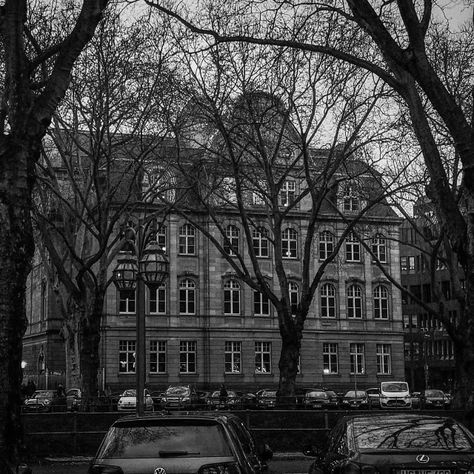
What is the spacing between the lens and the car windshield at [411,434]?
900 cm

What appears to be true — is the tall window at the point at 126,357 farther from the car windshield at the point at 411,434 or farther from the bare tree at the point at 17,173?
the car windshield at the point at 411,434

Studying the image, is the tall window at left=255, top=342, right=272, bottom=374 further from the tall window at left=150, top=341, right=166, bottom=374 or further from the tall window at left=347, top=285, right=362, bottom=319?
the tall window at left=347, top=285, right=362, bottom=319

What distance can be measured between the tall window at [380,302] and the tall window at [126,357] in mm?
20154

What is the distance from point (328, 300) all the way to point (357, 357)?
5038 mm

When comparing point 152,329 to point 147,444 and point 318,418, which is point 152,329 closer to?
point 318,418

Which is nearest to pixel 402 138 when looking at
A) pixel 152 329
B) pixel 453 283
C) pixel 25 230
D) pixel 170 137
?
pixel 453 283

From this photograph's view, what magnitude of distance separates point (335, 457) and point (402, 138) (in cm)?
2343

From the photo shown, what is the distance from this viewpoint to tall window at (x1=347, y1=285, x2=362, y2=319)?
232 feet

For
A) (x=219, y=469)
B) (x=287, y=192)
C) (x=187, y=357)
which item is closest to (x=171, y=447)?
(x=219, y=469)

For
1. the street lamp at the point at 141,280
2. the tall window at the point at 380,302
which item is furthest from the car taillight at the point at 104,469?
the tall window at the point at 380,302

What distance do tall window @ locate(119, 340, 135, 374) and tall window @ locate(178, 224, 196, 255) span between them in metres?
7.92

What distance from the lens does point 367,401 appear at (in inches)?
→ 1436

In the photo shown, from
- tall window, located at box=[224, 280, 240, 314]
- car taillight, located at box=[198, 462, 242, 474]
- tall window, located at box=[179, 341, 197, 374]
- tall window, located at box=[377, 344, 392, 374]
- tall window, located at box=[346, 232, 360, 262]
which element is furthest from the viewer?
tall window, located at box=[346, 232, 360, 262]

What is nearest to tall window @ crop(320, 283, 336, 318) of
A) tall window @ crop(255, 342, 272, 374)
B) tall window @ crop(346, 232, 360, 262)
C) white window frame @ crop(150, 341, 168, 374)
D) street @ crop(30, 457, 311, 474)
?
tall window @ crop(346, 232, 360, 262)
